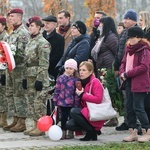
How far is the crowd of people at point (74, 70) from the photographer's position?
9.14 meters

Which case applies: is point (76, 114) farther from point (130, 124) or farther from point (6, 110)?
point (6, 110)

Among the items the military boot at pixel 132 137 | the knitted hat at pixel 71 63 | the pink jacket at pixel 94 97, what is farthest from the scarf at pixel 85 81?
the military boot at pixel 132 137

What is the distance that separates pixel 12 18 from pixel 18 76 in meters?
1.10

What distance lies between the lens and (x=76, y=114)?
362 inches

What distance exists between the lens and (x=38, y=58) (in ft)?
32.9

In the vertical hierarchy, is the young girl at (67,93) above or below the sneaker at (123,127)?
above

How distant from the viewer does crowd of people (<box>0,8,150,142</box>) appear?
9.14 meters

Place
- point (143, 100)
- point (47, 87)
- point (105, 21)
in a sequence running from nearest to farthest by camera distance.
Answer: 1. point (143, 100)
2. point (47, 87)
3. point (105, 21)

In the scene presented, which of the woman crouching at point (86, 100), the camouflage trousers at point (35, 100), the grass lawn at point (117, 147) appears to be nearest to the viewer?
the grass lawn at point (117, 147)

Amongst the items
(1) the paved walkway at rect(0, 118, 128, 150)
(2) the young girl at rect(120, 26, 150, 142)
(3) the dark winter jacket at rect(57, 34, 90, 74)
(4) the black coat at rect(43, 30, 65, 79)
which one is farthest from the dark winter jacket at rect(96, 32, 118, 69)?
(2) the young girl at rect(120, 26, 150, 142)

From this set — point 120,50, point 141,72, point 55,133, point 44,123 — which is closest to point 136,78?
point 141,72

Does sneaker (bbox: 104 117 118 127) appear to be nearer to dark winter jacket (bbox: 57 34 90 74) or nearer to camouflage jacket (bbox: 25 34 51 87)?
dark winter jacket (bbox: 57 34 90 74)

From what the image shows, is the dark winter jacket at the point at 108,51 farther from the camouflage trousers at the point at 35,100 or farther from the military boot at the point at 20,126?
the military boot at the point at 20,126

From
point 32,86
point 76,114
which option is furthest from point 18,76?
point 76,114
